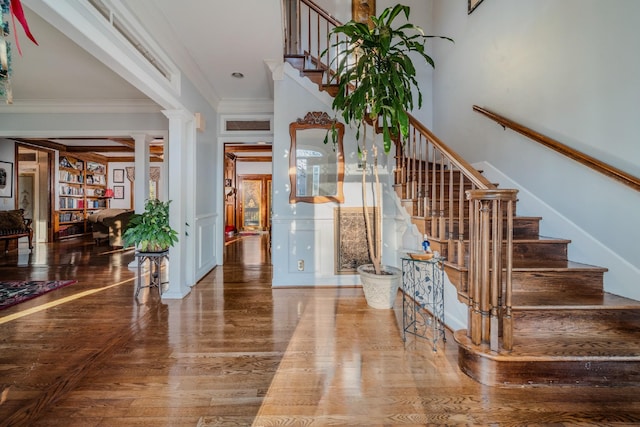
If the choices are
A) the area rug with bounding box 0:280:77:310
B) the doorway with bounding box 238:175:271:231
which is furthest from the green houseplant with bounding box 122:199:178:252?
the doorway with bounding box 238:175:271:231

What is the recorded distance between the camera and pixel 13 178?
630 centimetres

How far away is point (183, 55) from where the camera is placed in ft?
9.88

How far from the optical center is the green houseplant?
305 cm

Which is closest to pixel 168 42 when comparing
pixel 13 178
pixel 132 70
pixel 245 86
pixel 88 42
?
pixel 132 70

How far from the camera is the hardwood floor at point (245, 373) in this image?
4.74ft

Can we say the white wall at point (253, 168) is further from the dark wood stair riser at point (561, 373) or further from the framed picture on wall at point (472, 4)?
the dark wood stair riser at point (561, 373)

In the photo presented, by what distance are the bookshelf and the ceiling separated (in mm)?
4179

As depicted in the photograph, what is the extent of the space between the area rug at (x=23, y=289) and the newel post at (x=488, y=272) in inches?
170

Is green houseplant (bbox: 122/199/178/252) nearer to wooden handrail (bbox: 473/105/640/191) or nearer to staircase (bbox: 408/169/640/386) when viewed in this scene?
staircase (bbox: 408/169/640/386)

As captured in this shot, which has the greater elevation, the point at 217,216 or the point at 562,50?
the point at 562,50

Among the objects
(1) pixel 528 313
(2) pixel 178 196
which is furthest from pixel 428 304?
(2) pixel 178 196

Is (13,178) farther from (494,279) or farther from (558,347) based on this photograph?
(558,347)

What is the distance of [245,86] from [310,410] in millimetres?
3898

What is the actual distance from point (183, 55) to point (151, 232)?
1957 millimetres
